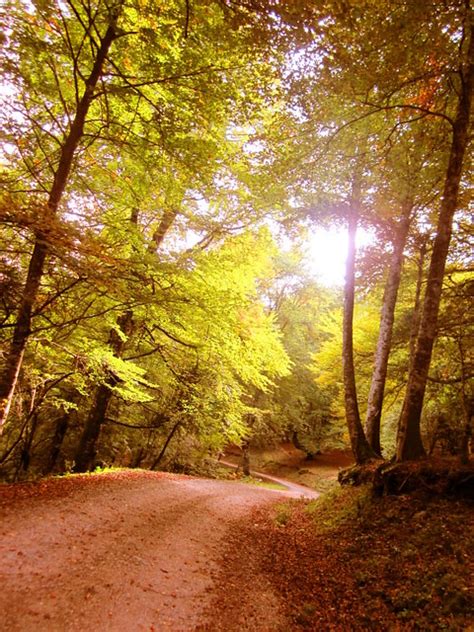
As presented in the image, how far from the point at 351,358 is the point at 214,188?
5.81 m

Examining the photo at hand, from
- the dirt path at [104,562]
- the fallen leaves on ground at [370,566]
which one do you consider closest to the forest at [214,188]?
the fallen leaves on ground at [370,566]

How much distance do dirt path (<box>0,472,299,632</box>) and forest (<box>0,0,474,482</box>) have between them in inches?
75.9

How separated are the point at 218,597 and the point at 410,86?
30.7 ft

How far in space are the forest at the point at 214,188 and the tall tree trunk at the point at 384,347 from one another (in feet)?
0.18

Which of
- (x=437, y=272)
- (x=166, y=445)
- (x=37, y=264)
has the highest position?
(x=437, y=272)

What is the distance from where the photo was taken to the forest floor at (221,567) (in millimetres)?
3541

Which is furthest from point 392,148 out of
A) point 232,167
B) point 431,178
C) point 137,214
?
point 137,214

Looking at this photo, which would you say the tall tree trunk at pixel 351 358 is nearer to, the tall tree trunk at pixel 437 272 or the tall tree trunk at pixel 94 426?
the tall tree trunk at pixel 437 272

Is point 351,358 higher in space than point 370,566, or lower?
higher

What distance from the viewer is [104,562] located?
4320mm

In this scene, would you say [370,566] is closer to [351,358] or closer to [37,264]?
[351,358]

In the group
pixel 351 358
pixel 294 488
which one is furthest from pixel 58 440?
pixel 294 488

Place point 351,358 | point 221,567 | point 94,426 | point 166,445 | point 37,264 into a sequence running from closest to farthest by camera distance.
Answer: point 37,264, point 221,567, point 351,358, point 94,426, point 166,445

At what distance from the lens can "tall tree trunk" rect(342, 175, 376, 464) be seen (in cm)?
880
